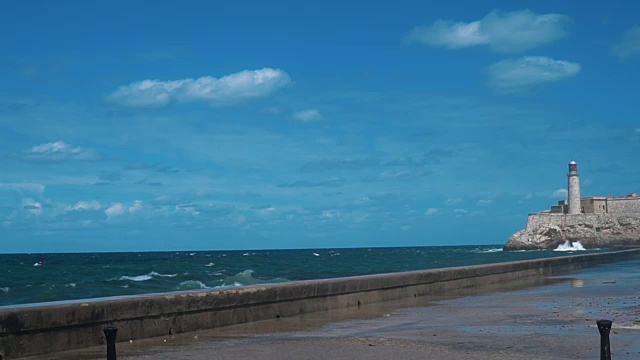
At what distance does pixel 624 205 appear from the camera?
123m

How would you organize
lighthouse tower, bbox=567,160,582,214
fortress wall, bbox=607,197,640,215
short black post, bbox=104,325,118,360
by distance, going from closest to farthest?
short black post, bbox=104,325,118,360 → lighthouse tower, bbox=567,160,582,214 → fortress wall, bbox=607,197,640,215

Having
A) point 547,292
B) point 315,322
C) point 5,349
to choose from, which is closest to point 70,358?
point 5,349

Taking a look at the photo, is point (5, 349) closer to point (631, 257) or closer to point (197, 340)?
point (197, 340)

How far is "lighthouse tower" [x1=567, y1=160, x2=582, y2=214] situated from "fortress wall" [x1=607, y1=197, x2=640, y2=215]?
236 inches

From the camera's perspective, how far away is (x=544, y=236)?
122438 millimetres

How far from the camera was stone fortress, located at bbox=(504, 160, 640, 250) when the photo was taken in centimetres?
11562

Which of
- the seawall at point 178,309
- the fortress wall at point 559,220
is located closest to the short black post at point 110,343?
the seawall at point 178,309

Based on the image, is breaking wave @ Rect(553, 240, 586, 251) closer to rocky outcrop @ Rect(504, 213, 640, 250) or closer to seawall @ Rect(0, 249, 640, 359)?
rocky outcrop @ Rect(504, 213, 640, 250)

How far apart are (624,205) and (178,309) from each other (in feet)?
399

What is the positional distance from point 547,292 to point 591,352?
1074cm

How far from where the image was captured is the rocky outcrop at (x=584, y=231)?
11538 centimetres

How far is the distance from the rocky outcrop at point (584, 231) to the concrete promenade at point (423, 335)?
10532 centimetres

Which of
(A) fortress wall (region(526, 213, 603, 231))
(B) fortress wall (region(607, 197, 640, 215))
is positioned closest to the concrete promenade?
Result: (A) fortress wall (region(526, 213, 603, 231))

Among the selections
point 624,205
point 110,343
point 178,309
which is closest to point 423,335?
point 178,309
